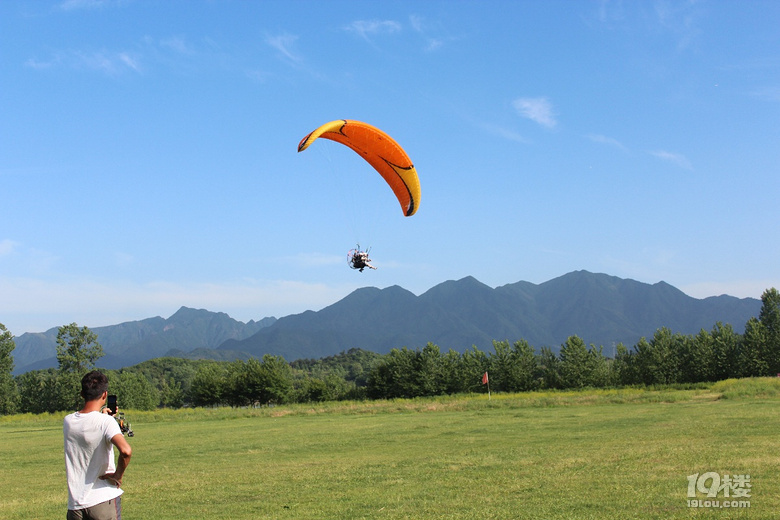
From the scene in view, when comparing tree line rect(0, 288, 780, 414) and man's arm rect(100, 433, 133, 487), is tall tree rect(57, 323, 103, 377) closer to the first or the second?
tree line rect(0, 288, 780, 414)

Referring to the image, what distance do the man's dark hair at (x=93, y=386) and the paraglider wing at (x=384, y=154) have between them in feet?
67.0

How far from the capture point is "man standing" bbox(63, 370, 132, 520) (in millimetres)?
5762

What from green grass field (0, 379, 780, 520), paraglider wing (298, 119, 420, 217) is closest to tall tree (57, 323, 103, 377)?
green grass field (0, 379, 780, 520)

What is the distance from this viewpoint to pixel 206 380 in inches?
3524

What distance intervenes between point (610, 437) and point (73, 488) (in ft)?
62.1

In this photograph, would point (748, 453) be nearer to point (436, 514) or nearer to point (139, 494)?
point (436, 514)

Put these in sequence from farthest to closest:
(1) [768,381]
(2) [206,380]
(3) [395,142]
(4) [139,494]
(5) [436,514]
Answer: (2) [206,380] < (1) [768,381] < (3) [395,142] < (4) [139,494] < (5) [436,514]

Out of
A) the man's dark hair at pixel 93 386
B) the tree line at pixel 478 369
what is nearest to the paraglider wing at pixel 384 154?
the man's dark hair at pixel 93 386

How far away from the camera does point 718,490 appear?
1084cm

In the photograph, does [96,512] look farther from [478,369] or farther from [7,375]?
[7,375]

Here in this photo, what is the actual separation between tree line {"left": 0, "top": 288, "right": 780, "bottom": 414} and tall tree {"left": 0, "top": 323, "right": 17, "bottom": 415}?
0.47 feet

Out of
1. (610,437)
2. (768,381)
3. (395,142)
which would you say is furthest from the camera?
(768,381)

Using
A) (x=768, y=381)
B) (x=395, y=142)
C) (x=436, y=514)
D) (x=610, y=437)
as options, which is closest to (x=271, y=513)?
(x=436, y=514)

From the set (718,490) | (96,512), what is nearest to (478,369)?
(718,490)
